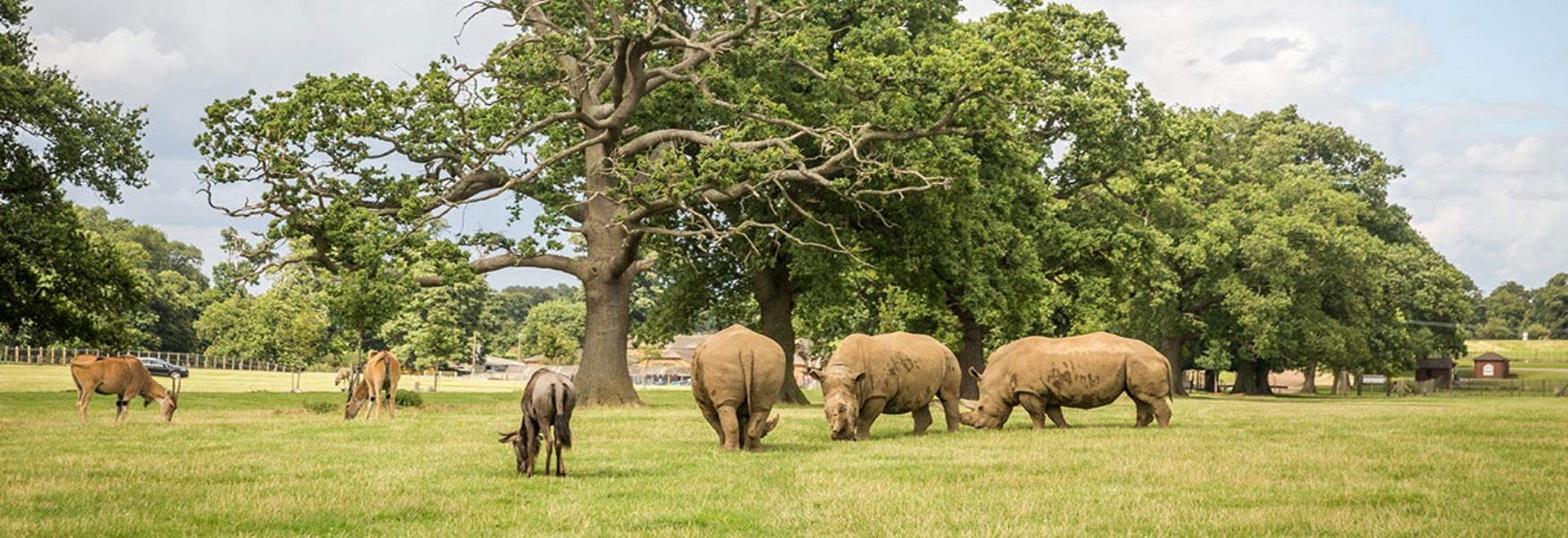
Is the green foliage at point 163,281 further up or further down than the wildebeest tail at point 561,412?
further up

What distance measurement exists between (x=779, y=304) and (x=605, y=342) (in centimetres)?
680

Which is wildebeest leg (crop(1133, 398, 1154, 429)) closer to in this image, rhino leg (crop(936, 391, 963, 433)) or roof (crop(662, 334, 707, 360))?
rhino leg (crop(936, 391, 963, 433))

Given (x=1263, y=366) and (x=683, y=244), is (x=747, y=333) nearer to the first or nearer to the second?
(x=683, y=244)

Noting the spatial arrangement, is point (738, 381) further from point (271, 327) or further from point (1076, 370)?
point (271, 327)

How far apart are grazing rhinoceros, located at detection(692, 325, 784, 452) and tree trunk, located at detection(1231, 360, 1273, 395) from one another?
66.0 meters

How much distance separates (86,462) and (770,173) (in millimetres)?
20189

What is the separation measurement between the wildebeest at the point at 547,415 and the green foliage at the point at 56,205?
26686 mm

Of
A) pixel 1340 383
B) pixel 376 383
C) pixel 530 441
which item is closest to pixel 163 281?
pixel 1340 383

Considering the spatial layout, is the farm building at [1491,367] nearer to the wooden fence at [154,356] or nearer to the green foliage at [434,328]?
the green foliage at [434,328]

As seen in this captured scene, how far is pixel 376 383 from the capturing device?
2883 centimetres

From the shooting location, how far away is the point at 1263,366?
267 feet

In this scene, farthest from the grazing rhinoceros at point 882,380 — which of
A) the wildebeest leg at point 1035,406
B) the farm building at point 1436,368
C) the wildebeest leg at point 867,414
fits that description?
the farm building at point 1436,368

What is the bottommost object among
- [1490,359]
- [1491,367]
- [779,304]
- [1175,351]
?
[1491,367]

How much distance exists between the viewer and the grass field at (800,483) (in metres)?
11.4
